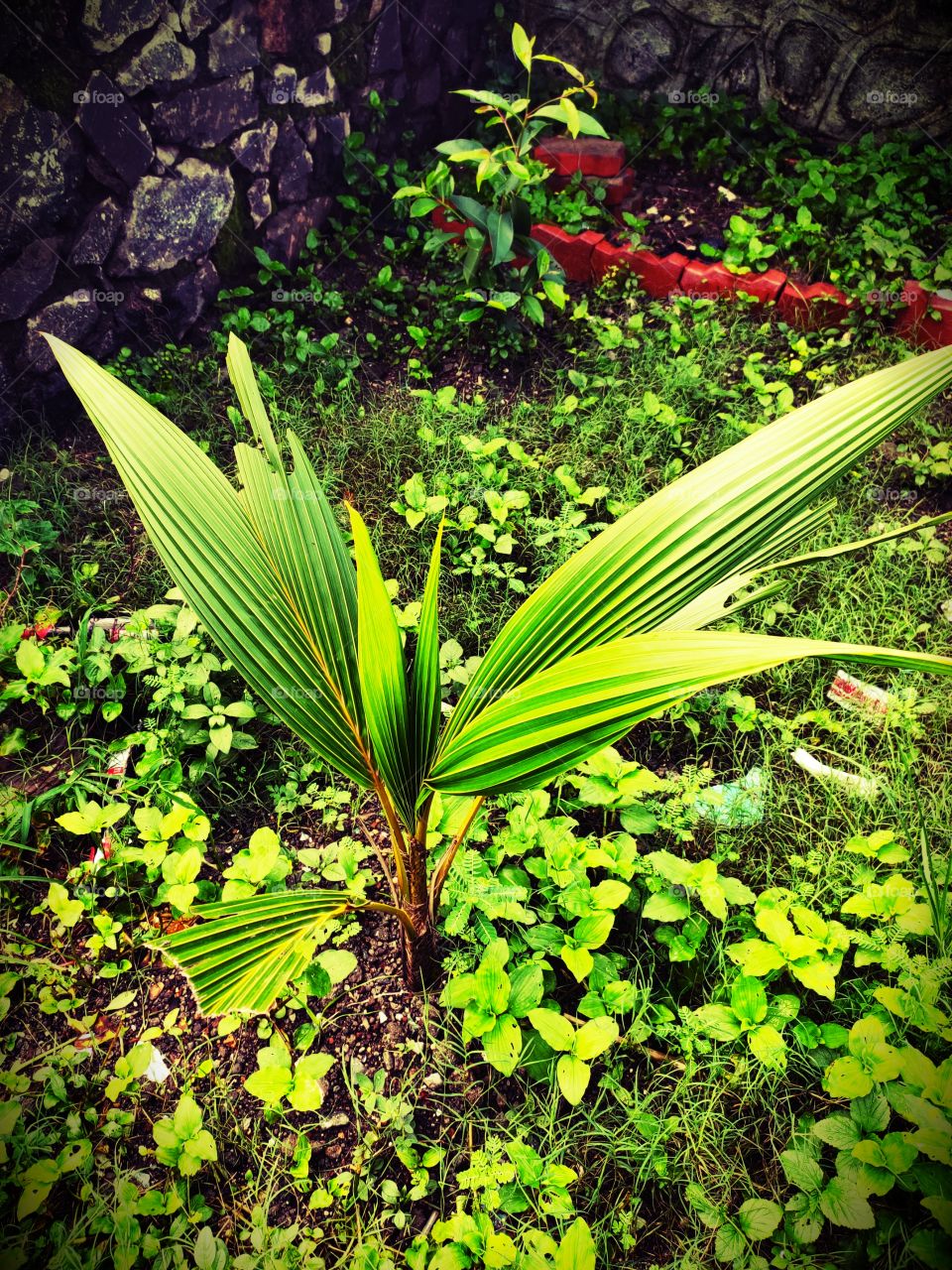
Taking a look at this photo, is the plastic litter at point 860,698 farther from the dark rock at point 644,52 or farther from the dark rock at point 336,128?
the dark rock at point 644,52

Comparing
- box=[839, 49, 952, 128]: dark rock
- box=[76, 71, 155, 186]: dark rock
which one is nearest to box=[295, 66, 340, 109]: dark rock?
box=[76, 71, 155, 186]: dark rock

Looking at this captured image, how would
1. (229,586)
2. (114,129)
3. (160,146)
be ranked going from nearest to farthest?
1. (229,586)
2. (114,129)
3. (160,146)

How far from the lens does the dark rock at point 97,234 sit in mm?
2100

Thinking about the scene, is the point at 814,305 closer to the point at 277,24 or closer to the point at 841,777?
the point at 841,777

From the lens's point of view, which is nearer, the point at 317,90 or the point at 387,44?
the point at 317,90

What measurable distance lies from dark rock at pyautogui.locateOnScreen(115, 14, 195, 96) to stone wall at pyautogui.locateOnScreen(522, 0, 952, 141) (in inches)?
70.7

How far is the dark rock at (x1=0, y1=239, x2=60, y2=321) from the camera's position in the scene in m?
1.98

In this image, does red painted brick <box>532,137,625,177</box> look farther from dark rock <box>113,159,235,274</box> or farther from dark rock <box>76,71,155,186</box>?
dark rock <box>76,71,155,186</box>

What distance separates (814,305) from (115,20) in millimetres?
2221

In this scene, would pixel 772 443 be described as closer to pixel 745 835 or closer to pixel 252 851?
pixel 745 835

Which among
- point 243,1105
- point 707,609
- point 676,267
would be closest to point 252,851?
point 243,1105

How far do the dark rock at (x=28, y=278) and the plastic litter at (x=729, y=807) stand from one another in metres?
2.10

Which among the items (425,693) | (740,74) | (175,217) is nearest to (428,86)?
(740,74)

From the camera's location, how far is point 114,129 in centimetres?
203
